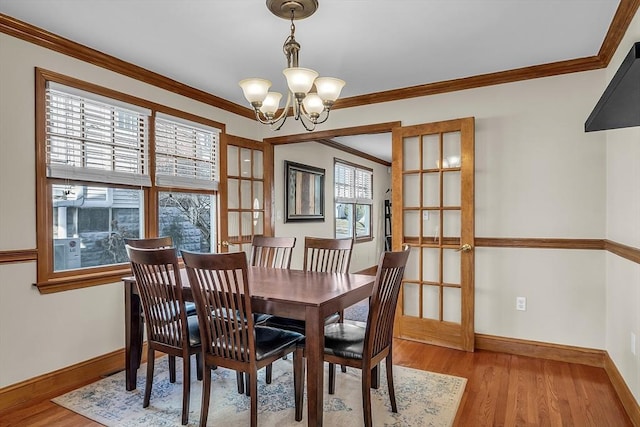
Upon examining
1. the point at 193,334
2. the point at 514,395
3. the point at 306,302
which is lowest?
the point at 514,395

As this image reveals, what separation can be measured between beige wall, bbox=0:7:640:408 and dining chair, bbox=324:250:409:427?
4.48 feet

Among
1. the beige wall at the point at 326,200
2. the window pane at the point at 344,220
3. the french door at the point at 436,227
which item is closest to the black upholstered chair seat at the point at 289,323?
the french door at the point at 436,227

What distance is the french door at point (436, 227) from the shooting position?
11.1 ft

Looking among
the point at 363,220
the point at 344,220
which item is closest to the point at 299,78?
the point at 344,220

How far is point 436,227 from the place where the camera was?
364cm

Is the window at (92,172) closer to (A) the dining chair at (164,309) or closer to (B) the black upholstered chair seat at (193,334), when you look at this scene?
(A) the dining chair at (164,309)

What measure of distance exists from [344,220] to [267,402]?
4554mm

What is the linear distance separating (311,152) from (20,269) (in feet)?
12.8

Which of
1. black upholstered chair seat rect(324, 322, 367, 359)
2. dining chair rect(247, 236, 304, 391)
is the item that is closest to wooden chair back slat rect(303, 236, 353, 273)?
dining chair rect(247, 236, 304, 391)

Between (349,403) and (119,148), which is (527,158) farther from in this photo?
(119,148)

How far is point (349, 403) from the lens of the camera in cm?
246

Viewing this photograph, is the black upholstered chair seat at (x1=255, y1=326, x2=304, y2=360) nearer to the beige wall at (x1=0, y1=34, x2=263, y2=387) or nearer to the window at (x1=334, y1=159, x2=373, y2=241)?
the beige wall at (x1=0, y1=34, x2=263, y2=387)

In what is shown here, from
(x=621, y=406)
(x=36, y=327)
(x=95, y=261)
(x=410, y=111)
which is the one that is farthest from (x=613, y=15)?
(x=36, y=327)

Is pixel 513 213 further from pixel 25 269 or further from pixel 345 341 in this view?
pixel 25 269
